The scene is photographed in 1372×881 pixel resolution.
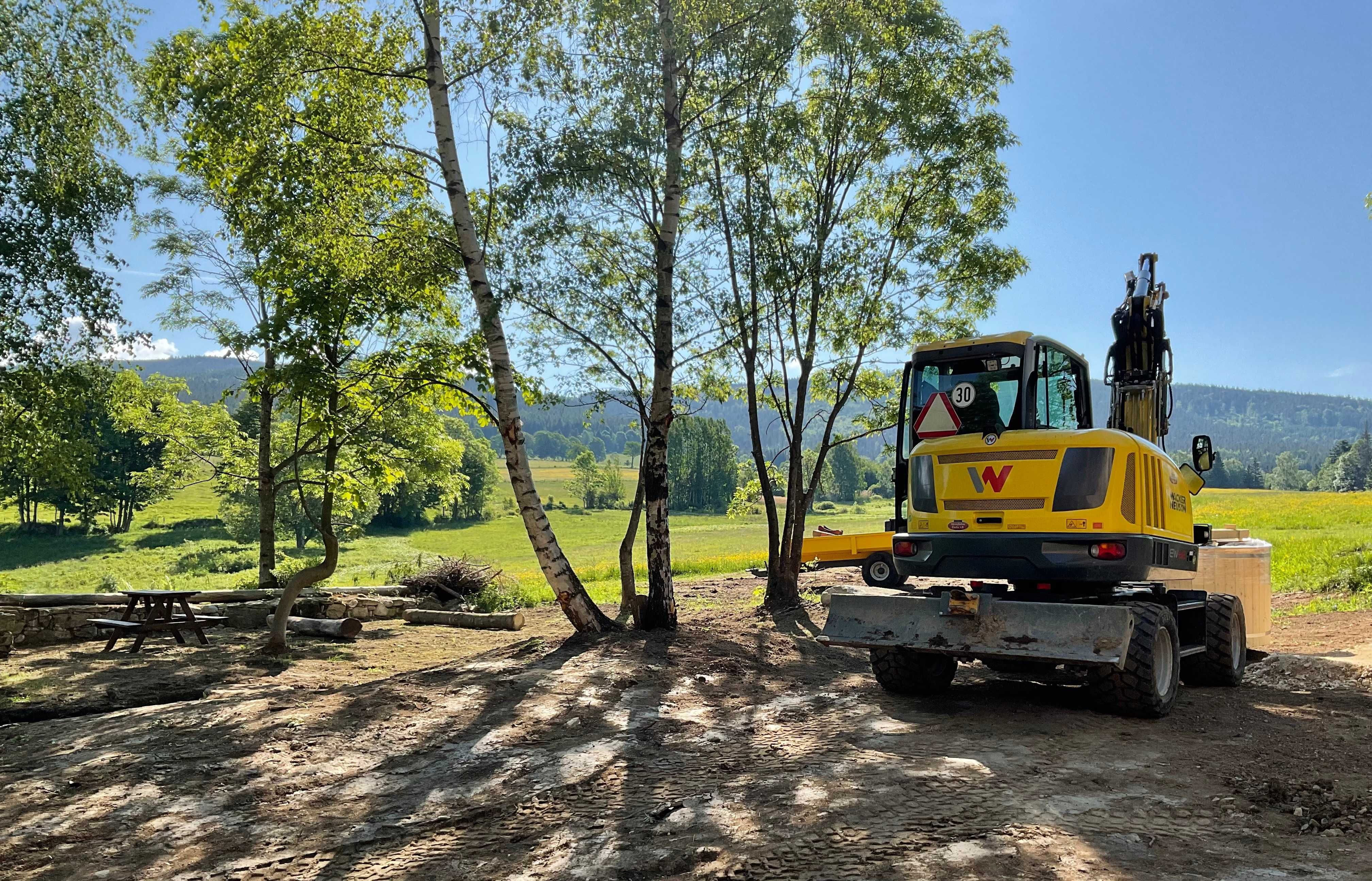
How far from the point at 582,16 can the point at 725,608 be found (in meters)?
11.1

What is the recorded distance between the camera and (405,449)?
15578mm

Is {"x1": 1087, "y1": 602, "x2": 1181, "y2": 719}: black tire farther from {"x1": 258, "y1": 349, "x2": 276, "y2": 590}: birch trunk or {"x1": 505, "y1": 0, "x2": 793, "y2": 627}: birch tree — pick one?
{"x1": 258, "y1": 349, "x2": 276, "y2": 590}: birch trunk

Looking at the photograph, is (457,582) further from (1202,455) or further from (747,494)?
(1202,455)

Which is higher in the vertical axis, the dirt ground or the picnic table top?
the picnic table top

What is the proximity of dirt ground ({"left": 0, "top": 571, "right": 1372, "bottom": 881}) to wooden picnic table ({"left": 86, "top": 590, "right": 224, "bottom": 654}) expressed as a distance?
2.14 meters

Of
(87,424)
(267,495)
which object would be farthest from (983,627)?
(87,424)

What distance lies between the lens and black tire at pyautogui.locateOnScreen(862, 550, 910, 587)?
2142 centimetres

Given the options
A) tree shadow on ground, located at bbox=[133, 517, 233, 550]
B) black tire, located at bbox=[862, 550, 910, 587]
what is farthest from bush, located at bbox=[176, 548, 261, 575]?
black tire, located at bbox=[862, 550, 910, 587]

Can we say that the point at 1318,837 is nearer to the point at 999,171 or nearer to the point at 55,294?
the point at 999,171

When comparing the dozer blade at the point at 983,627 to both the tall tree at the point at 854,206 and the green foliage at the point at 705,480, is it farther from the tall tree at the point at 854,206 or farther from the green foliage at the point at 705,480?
the green foliage at the point at 705,480

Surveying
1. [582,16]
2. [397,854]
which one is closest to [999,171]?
[582,16]

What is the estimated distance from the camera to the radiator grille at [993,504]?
7.36 m

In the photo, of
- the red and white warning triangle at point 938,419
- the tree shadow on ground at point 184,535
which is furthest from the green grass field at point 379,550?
the red and white warning triangle at point 938,419

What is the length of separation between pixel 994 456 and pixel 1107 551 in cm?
119
